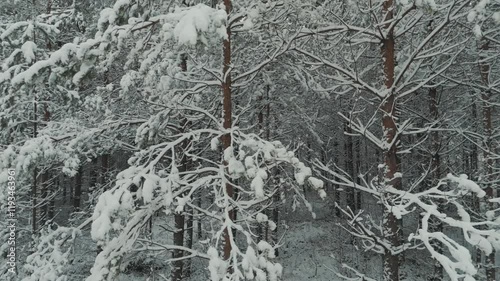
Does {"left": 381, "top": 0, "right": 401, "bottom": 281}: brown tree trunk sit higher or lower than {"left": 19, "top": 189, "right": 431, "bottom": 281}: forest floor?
higher

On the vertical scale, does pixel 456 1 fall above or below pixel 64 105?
above

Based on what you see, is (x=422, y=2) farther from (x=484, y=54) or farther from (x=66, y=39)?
(x=66, y=39)

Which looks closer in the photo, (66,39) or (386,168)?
(386,168)

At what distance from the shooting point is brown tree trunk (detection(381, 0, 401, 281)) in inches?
225

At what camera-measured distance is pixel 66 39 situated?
1497 centimetres

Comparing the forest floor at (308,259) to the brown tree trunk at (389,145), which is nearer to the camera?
the brown tree trunk at (389,145)

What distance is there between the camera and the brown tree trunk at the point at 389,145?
18.8 feet

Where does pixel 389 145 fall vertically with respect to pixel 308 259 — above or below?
above

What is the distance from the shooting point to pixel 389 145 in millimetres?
5816

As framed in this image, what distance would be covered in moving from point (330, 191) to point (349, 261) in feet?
34.3

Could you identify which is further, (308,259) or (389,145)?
(308,259)

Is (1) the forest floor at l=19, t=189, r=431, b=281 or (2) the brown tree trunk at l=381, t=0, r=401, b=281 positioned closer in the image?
(2) the brown tree trunk at l=381, t=0, r=401, b=281

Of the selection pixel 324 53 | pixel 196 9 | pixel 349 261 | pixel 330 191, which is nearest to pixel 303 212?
pixel 330 191

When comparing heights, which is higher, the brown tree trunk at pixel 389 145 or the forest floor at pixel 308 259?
the brown tree trunk at pixel 389 145
